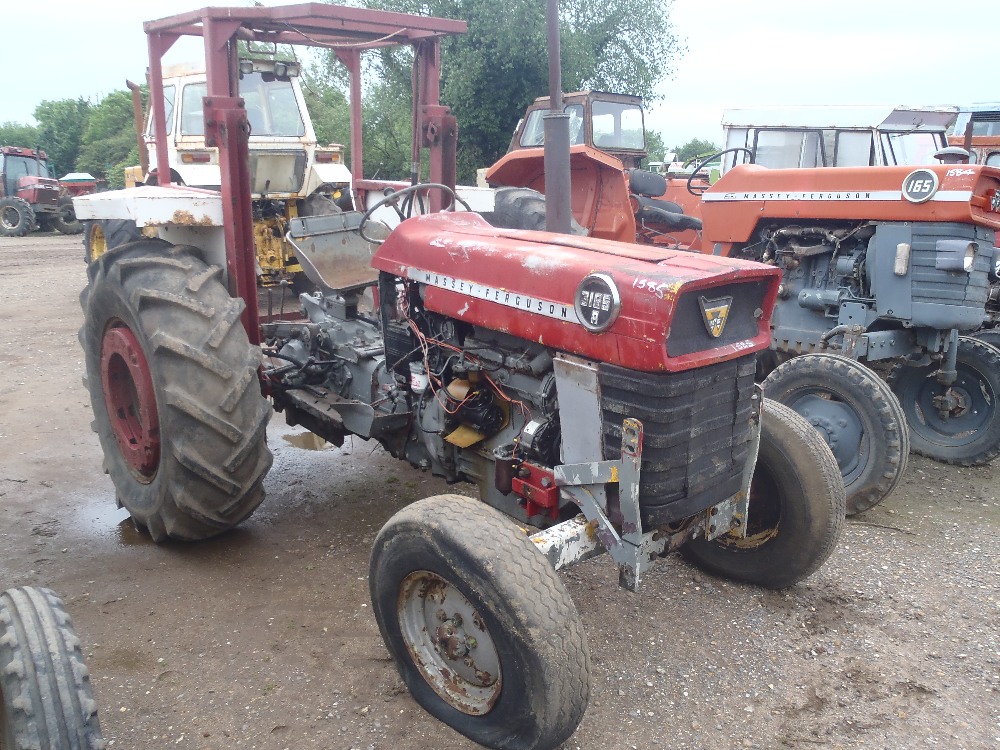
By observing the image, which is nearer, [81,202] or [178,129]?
[81,202]

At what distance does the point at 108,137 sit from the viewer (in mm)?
28625

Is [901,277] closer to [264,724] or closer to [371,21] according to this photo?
[371,21]

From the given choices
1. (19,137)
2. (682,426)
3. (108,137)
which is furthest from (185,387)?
(19,137)

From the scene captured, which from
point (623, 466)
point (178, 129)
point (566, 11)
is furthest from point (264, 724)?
point (566, 11)

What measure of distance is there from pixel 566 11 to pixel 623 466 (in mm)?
15717

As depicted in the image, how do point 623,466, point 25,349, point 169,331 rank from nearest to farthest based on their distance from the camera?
point 623,466, point 169,331, point 25,349

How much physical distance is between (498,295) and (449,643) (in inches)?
43.8

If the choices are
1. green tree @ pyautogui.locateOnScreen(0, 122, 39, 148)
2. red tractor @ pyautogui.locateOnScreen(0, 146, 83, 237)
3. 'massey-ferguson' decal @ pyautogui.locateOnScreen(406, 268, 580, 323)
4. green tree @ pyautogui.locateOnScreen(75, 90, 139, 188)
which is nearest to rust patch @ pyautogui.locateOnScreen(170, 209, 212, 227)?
'massey-ferguson' decal @ pyautogui.locateOnScreen(406, 268, 580, 323)

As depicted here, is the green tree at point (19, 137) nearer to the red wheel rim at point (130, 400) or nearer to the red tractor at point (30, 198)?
the red tractor at point (30, 198)

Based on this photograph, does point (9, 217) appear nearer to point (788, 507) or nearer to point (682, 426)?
point (788, 507)

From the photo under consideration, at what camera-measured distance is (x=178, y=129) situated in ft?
25.3

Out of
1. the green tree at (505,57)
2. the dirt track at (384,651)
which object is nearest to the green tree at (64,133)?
the green tree at (505,57)

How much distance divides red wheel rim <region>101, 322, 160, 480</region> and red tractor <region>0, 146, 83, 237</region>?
15803 millimetres

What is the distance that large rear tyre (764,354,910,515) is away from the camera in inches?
153
